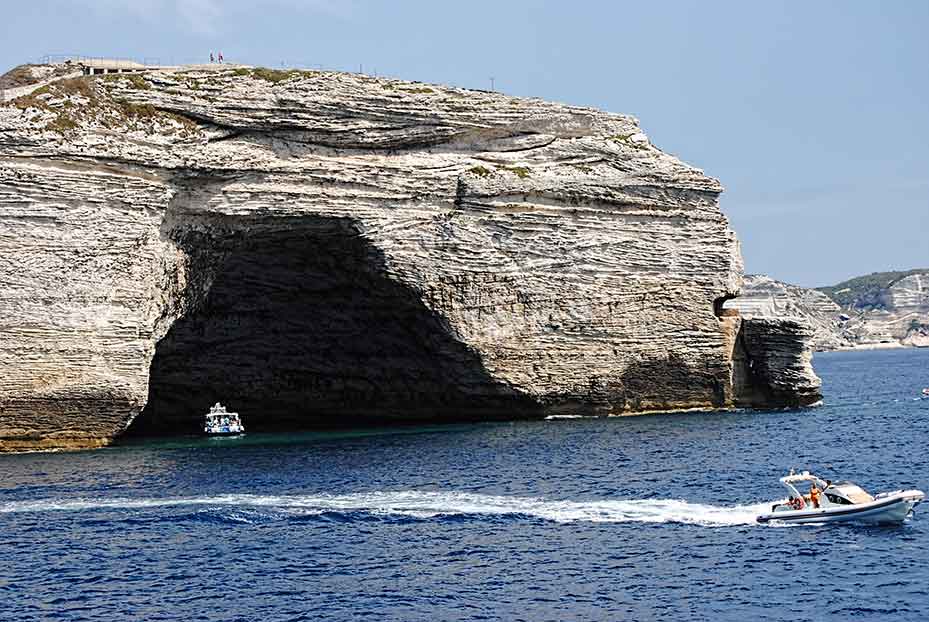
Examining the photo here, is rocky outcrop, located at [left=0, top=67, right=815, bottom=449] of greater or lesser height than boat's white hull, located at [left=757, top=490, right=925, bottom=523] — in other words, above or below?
above

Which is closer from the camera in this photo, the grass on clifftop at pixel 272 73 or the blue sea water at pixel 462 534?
the blue sea water at pixel 462 534

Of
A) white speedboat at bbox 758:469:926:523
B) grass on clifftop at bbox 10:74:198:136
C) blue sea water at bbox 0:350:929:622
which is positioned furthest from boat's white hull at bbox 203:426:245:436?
white speedboat at bbox 758:469:926:523

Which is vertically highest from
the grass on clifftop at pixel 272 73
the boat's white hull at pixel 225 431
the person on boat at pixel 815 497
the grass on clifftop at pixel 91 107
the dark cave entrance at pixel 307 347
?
the grass on clifftop at pixel 272 73

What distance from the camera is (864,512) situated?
32.7 m

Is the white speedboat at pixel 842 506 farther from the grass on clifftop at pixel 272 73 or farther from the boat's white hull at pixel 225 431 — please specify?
the boat's white hull at pixel 225 431

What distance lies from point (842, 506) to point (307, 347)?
3760 centimetres

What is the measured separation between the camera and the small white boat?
64000mm

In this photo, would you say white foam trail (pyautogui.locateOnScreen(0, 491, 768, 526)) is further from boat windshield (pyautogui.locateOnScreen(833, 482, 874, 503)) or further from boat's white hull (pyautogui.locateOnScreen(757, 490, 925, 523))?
boat windshield (pyautogui.locateOnScreen(833, 482, 874, 503))

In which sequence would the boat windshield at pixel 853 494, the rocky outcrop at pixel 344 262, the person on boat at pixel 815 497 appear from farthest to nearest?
the rocky outcrop at pixel 344 262, the person on boat at pixel 815 497, the boat windshield at pixel 853 494

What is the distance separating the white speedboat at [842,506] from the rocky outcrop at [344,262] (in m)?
27.7

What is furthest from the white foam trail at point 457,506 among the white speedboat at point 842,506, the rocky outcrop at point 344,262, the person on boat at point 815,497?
the rocky outcrop at point 344,262

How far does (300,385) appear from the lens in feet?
→ 223

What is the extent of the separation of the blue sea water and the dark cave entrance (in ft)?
30.4

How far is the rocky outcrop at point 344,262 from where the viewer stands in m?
51.0
